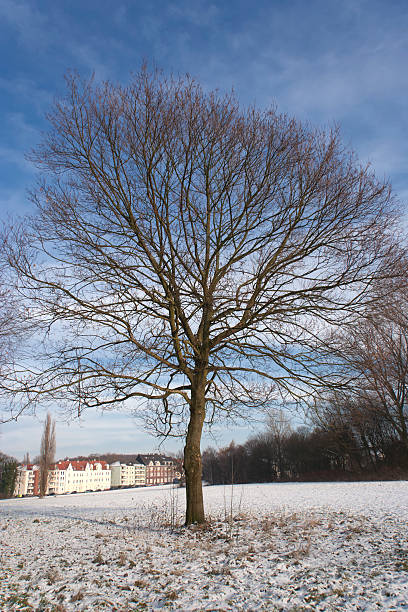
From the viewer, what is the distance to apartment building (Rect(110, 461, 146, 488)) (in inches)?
4601

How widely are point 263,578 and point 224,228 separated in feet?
20.9

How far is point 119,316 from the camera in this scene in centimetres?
760

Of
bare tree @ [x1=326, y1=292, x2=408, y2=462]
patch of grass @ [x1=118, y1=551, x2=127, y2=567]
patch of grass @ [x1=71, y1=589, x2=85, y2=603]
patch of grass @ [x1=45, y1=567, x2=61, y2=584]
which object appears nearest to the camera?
patch of grass @ [x1=71, y1=589, x2=85, y2=603]

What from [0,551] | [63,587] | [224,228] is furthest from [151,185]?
[0,551]

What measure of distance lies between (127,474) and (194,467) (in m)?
128

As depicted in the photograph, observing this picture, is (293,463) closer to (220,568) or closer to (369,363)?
(369,363)

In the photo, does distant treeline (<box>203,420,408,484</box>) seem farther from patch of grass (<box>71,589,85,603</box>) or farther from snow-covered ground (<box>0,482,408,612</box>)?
patch of grass (<box>71,589,85,603</box>)

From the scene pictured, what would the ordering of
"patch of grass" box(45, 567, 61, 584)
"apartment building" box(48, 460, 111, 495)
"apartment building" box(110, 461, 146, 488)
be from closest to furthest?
1. "patch of grass" box(45, 567, 61, 584)
2. "apartment building" box(48, 460, 111, 495)
3. "apartment building" box(110, 461, 146, 488)

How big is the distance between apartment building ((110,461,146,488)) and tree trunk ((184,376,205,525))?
11528cm

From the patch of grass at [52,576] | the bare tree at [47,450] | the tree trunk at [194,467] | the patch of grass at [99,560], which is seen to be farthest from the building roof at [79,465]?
the patch of grass at [52,576]

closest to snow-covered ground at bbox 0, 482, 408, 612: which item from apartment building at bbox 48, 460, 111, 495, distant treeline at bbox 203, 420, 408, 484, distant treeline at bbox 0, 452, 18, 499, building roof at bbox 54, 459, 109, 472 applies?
distant treeline at bbox 203, 420, 408, 484

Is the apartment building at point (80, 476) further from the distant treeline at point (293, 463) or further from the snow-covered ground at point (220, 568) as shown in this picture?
the snow-covered ground at point (220, 568)

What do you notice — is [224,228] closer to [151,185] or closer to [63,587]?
[151,185]

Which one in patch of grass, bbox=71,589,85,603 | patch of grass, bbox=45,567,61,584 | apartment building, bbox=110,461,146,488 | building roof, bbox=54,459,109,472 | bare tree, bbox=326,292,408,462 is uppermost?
bare tree, bbox=326,292,408,462
